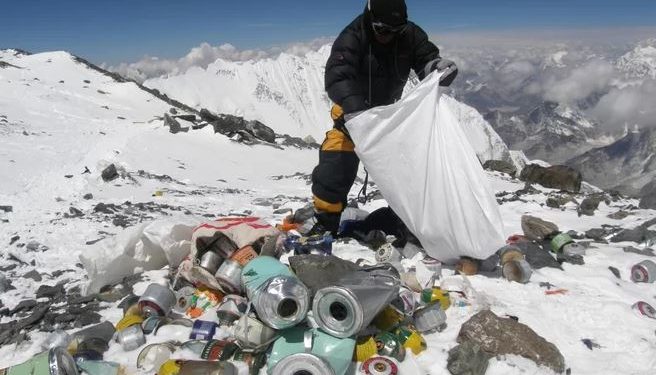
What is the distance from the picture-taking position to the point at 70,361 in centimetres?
275

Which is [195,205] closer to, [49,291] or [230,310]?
[49,291]

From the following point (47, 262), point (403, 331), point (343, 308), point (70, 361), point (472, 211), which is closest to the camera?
point (70, 361)

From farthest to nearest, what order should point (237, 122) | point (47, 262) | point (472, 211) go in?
point (237, 122), point (47, 262), point (472, 211)

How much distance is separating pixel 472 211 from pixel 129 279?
316 centimetres

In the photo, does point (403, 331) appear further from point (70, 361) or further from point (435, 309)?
point (70, 361)

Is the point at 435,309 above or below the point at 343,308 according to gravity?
below

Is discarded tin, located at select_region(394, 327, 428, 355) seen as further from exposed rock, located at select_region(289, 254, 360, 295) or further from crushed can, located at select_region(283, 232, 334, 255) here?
crushed can, located at select_region(283, 232, 334, 255)

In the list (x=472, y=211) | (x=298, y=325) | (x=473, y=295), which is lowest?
(x=473, y=295)

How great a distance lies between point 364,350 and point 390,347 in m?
0.18

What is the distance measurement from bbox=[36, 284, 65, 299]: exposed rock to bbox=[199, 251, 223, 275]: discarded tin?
1.56 meters

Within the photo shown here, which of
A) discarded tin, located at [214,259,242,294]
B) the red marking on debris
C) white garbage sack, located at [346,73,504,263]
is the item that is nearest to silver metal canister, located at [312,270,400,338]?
discarded tin, located at [214,259,242,294]

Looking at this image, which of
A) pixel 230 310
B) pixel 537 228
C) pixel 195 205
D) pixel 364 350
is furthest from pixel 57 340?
pixel 195 205

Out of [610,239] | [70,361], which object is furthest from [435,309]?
[610,239]

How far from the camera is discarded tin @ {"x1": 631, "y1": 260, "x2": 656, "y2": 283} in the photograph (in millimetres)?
4191
